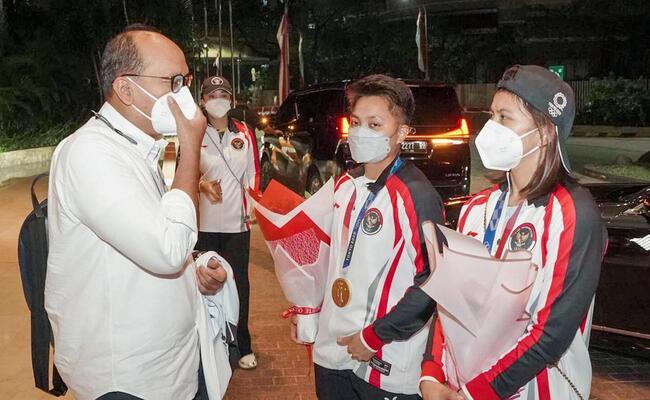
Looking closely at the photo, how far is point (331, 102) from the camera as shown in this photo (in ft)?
34.4

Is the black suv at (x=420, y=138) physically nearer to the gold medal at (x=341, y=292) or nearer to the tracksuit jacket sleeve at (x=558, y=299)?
the gold medal at (x=341, y=292)

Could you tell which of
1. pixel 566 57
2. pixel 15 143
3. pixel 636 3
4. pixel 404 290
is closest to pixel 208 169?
pixel 404 290

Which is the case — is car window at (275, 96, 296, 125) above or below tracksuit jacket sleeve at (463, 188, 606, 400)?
below

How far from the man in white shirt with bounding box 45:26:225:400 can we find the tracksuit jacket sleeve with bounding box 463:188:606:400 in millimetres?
1017

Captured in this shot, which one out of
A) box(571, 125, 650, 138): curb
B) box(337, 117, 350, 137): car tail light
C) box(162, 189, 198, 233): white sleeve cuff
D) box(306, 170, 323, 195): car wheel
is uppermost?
box(162, 189, 198, 233): white sleeve cuff

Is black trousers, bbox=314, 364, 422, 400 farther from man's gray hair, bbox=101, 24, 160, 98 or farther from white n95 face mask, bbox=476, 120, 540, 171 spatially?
man's gray hair, bbox=101, 24, 160, 98

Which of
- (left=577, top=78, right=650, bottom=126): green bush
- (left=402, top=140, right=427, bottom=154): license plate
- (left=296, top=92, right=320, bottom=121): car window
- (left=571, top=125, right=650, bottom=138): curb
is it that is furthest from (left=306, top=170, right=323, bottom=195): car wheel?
(left=577, top=78, right=650, bottom=126): green bush

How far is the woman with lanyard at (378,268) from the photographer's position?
2408 millimetres

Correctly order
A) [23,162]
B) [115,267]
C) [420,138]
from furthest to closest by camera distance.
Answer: [23,162] → [420,138] → [115,267]

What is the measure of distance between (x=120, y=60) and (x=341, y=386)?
5.08 feet

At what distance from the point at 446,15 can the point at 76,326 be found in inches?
1484

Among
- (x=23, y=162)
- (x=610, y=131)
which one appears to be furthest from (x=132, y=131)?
(x=610, y=131)

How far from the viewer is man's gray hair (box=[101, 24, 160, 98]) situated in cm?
215

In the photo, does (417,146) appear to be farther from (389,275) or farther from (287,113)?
(389,275)
